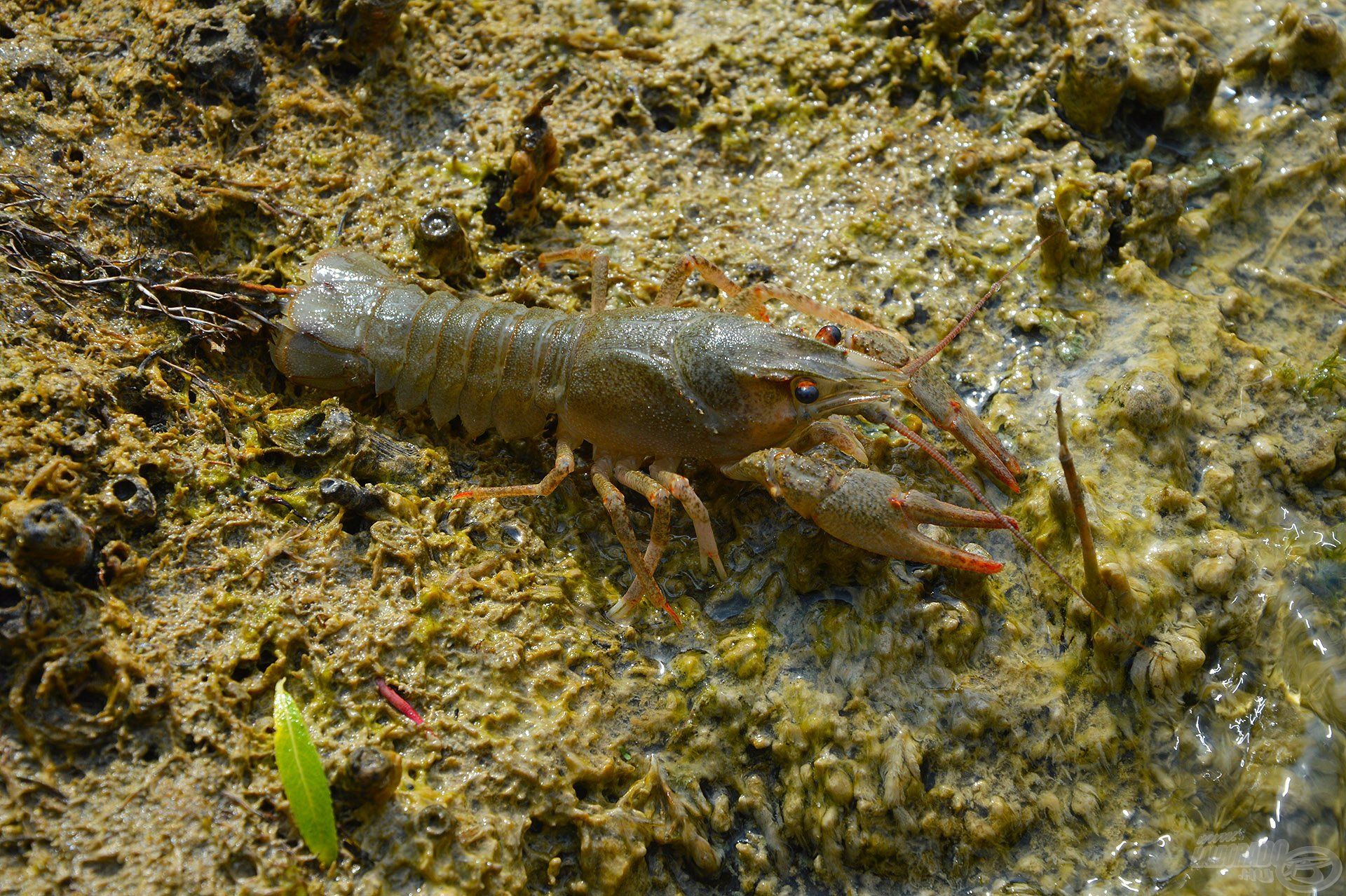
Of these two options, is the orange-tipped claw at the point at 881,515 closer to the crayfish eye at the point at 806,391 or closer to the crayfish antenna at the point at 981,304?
the crayfish eye at the point at 806,391

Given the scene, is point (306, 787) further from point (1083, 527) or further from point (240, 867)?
point (1083, 527)

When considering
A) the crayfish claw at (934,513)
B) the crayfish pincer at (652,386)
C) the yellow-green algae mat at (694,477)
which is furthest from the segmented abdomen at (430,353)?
the crayfish claw at (934,513)

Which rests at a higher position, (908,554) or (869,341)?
(869,341)

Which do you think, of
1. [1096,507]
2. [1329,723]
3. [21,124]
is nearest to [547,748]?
[1096,507]

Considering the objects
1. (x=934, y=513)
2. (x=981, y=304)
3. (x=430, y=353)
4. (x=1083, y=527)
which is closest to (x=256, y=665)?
(x=430, y=353)

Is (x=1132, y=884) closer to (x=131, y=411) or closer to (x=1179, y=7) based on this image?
(x=131, y=411)

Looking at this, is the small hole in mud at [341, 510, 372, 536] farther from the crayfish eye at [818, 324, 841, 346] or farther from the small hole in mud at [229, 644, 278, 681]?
the crayfish eye at [818, 324, 841, 346]
